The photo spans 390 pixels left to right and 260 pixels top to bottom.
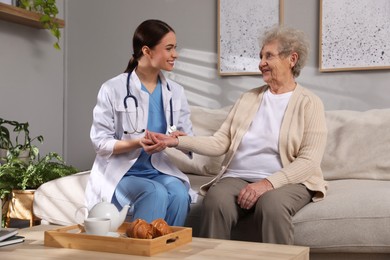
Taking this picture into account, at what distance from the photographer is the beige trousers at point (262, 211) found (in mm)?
2207

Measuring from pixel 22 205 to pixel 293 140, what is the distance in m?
1.40

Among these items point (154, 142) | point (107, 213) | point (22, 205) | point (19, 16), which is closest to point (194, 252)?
point (107, 213)

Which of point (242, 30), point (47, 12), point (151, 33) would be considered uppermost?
point (47, 12)

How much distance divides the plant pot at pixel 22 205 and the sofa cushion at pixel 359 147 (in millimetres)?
1461

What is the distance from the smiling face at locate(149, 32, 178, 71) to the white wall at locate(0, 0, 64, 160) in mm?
1481

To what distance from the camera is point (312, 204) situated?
2.33 meters

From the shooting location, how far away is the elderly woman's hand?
7.53 feet

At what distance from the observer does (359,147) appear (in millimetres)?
2859

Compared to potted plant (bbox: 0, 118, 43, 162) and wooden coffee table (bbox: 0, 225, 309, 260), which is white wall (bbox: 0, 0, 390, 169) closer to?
potted plant (bbox: 0, 118, 43, 162)

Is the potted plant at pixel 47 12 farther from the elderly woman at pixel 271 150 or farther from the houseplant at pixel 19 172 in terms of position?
the elderly woman at pixel 271 150

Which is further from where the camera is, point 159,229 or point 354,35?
point 354,35

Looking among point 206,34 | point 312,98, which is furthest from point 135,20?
point 312,98

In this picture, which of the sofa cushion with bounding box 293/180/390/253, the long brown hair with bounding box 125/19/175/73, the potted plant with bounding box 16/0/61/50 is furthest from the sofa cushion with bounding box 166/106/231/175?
the potted plant with bounding box 16/0/61/50

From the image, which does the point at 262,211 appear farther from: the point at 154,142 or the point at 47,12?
the point at 47,12
